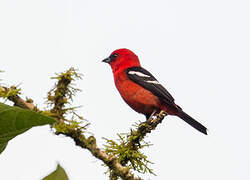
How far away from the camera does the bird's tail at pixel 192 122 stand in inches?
251

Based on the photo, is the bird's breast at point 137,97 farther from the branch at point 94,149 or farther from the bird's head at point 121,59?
the branch at point 94,149

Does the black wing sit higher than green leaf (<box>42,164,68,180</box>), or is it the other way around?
the black wing

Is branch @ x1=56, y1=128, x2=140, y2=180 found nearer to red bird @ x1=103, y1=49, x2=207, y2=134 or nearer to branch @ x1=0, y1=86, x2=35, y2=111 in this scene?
branch @ x1=0, y1=86, x2=35, y2=111

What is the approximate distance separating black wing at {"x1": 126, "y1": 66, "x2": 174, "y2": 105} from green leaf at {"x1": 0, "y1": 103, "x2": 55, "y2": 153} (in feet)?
16.3

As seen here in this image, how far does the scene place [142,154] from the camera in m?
2.14

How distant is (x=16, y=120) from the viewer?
3.58ft

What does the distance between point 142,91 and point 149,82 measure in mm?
514

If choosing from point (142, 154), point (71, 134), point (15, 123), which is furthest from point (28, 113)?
point (142, 154)

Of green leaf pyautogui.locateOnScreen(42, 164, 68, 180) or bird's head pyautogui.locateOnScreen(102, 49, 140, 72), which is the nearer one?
green leaf pyautogui.locateOnScreen(42, 164, 68, 180)

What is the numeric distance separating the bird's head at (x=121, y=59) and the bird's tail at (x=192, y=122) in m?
1.52

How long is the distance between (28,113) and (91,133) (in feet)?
1.14

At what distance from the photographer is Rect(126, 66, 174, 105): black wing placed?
6039 mm

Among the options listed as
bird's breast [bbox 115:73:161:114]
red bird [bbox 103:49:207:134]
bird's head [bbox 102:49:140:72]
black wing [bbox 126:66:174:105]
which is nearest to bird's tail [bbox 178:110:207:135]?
red bird [bbox 103:49:207:134]

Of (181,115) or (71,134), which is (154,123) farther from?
(181,115)
